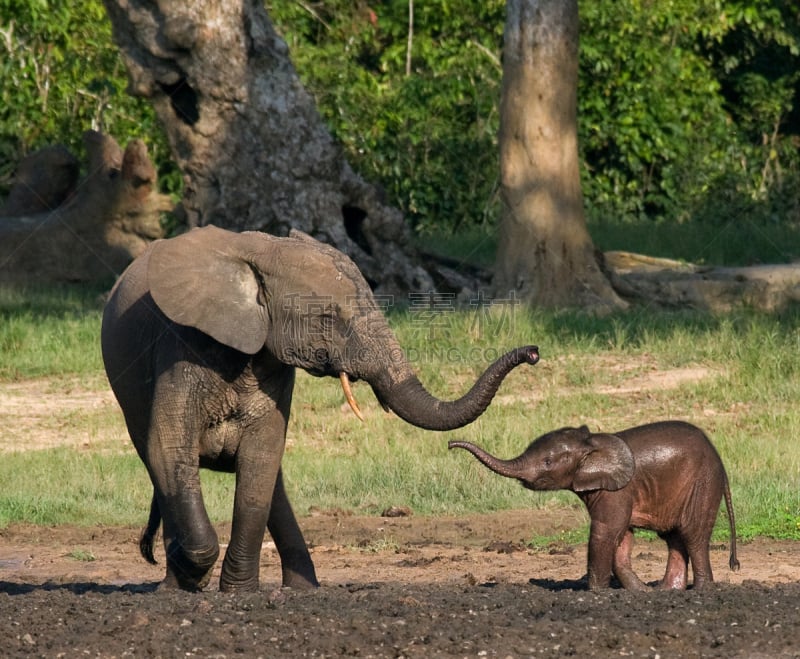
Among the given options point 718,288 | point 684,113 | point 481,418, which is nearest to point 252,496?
point 481,418

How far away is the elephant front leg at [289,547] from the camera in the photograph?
8148 millimetres

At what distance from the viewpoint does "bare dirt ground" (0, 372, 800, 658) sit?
232 inches

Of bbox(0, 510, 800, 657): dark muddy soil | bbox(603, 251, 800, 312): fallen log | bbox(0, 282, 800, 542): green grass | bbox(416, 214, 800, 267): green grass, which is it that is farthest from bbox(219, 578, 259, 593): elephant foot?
bbox(416, 214, 800, 267): green grass

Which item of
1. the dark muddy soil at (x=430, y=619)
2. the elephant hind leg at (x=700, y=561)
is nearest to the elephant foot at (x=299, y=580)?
the dark muddy soil at (x=430, y=619)

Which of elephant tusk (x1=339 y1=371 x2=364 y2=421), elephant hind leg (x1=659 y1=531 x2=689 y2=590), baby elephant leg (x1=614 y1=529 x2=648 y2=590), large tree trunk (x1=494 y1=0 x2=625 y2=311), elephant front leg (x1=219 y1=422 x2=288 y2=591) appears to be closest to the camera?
elephant tusk (x1=339 y1=371 x2=364 y2=421)

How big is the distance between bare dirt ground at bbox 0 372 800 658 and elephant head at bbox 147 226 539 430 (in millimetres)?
891

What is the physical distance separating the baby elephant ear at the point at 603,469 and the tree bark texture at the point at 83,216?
466 inches

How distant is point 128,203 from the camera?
18609 mm

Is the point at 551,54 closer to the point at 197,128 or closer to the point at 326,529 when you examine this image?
the point at 197,128

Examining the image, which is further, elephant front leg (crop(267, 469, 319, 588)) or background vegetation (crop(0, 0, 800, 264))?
background vegetation (crop(0, 0, 800, 264))

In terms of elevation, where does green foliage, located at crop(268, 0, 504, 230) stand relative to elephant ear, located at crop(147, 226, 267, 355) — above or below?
above

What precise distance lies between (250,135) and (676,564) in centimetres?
894

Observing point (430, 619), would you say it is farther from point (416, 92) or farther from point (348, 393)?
point (416, 92)

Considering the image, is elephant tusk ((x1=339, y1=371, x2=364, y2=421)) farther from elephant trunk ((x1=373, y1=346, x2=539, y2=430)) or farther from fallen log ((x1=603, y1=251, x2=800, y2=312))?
fallen log ((x1=603, y1=251, x2=800, y2=312))
